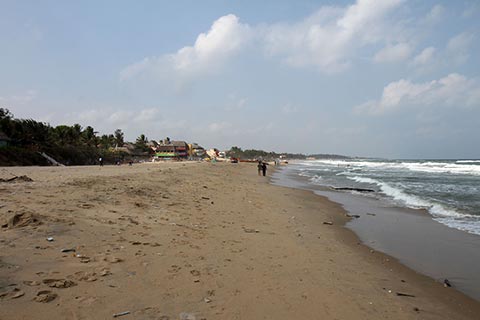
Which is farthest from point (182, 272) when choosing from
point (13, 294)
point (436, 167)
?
point (436, 167)

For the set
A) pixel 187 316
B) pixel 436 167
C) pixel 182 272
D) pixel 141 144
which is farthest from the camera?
pixel 141 144

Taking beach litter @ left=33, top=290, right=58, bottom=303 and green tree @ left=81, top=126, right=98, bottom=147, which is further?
green tree @ left=81, top=126, right=98, bottom=147

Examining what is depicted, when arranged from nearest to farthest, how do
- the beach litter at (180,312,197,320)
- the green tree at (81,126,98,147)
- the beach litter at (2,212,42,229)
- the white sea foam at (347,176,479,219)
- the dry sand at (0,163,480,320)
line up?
the beach litter at (180,312,197,320) → the dry sand at (0,163,480,320) → the beach litter at (2,212,42,229) → the white sea foam at (347,176,479,219) → the green tree at (81,126,98,147)

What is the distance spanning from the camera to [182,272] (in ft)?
15.9

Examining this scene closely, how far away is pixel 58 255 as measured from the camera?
4.77 meters

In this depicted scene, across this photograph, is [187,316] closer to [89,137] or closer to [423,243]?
[423,243]

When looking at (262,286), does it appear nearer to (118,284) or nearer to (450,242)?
(118,284)

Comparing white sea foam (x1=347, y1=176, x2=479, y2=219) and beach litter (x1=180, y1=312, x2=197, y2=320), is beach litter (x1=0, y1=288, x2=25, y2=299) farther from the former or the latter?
white sea foam (x1=347, y1=176, x2=479, y2=219)

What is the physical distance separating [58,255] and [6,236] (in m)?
1.20

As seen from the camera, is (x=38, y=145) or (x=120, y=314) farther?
(x=38, y=145)

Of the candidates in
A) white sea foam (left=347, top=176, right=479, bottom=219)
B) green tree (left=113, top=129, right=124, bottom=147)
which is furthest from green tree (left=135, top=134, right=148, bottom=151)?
white sea foam (left=347, top=176, right=479, bottom=219)

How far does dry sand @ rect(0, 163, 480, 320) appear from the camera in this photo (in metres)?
3.72

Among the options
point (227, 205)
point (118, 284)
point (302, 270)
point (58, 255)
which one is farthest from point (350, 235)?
point (58, 255)

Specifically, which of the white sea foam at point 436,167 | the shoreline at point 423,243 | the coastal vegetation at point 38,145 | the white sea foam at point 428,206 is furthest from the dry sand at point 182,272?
the white sea foam at point 436,167
